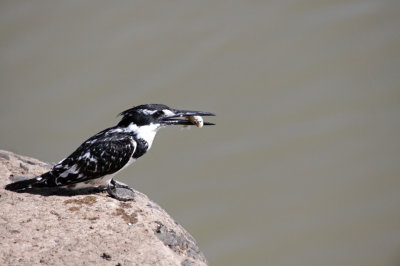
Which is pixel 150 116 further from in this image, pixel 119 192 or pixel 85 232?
pixel 85 232

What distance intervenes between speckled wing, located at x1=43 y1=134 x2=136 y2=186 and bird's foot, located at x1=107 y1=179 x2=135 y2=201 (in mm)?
196

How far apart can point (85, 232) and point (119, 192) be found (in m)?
0.83

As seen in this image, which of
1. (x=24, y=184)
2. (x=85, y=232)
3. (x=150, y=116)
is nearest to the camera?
(x=85, y=232)

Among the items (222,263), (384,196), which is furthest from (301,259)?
(384,196)

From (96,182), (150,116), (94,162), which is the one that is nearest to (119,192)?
(96,182)

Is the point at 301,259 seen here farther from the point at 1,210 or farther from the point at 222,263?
the point at 1,210

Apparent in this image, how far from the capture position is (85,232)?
3977 millimetres

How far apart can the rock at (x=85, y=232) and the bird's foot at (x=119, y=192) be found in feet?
0.19

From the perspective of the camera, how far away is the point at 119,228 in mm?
4078

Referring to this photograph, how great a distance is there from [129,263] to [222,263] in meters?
3.44

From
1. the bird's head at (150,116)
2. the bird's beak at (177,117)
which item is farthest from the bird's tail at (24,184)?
the bird's beak at (177,117)

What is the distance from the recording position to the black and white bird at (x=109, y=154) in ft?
14.7

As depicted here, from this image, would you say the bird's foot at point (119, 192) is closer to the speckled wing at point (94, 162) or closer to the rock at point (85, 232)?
the rock at point (85, 232)

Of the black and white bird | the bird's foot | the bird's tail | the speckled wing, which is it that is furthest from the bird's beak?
the bird's tail
